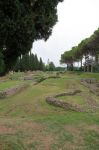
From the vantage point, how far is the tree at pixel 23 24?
1045cm

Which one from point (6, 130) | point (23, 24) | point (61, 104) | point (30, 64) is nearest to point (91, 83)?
point (61, 104)

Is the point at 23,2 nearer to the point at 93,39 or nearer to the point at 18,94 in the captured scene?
the point at 18,94

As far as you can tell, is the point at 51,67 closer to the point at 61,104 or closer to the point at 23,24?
the point at 61,104

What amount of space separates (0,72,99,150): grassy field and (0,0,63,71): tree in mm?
3785

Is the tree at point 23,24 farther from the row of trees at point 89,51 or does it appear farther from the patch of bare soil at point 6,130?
the row of trees at point 89,51

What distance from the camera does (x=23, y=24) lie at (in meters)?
10.9

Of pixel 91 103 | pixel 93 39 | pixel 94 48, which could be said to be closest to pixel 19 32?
pixel 91 103

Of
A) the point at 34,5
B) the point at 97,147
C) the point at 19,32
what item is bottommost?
the point at 97,147

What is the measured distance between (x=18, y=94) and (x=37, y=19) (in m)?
19.8

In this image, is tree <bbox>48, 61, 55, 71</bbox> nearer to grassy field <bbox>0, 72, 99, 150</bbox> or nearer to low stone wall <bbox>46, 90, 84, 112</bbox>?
grassy field <bbox>0, 72, 99, 150</bbox>

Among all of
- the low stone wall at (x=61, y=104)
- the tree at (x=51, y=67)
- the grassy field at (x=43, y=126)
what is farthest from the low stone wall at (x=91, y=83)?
the tree at (x=51, y=67)

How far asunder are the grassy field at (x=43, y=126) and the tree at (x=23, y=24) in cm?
378

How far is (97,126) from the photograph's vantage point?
20.2m

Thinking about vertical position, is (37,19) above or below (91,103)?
above
